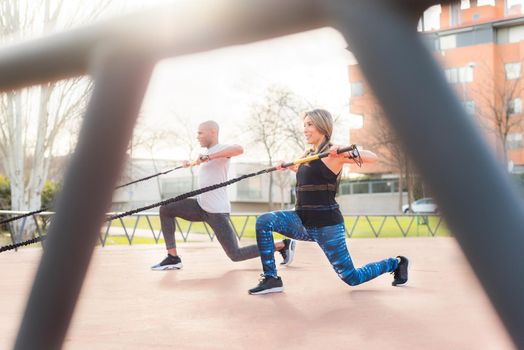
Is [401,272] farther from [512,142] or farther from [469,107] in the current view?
[469,107]

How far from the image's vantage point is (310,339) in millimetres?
3182

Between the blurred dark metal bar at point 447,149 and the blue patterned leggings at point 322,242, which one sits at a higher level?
the blurred dark metal bar at point 447,149

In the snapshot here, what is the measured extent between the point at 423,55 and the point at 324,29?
0.06m

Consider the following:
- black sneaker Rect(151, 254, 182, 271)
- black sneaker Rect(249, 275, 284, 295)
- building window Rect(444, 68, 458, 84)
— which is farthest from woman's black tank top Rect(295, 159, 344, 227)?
building window Rect(444, 68, 458, 84)

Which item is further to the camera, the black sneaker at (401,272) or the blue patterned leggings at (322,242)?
the black sneaker at (401,272)

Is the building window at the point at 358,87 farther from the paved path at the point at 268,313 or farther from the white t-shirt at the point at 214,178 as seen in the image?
the white t-shirt at the point at 214,178

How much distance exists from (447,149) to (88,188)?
0.25 metres

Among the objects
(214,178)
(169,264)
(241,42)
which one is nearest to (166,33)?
(241,42)

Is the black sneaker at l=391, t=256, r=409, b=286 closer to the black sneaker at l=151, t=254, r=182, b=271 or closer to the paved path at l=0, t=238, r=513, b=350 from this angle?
the paved path at l=0, t=238, r=513, b=350

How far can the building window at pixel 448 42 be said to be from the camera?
352mm

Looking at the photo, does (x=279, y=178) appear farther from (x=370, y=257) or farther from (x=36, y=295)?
(x=36, y=295)

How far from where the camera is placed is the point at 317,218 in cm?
472

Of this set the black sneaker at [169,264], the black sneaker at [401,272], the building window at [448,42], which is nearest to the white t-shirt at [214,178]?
the black sneaker at [169,264]

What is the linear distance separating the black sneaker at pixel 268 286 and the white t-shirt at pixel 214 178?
1424 millimetres
